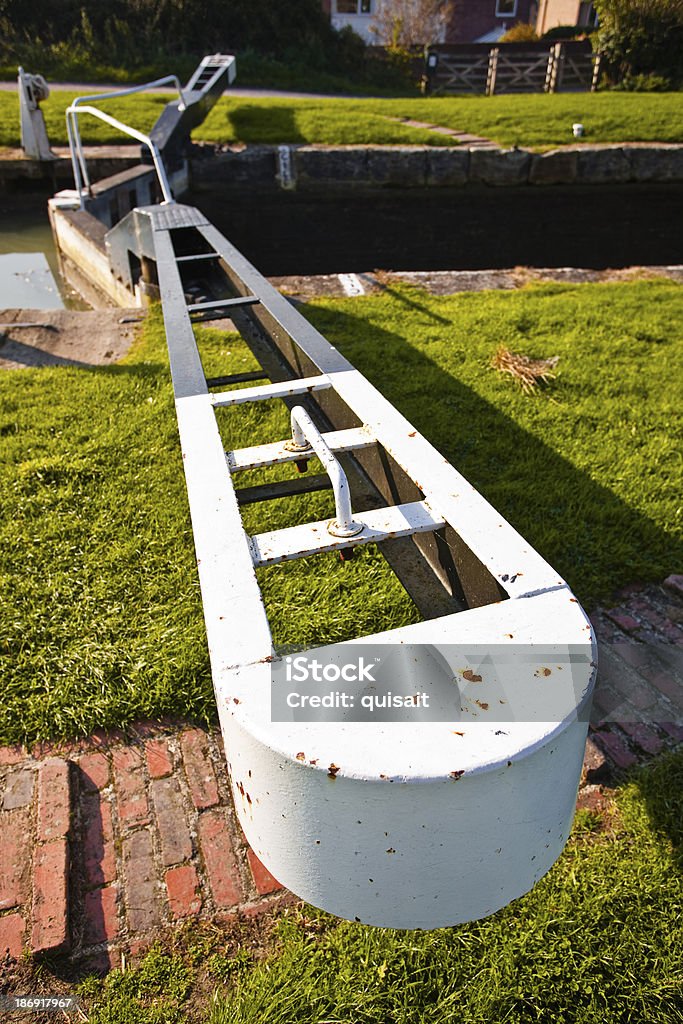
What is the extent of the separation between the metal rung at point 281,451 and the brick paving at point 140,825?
997 millimetres

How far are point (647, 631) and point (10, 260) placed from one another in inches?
401

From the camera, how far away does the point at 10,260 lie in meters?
9.72

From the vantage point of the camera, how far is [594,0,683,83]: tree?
654 inches

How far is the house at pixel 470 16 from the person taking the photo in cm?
2814

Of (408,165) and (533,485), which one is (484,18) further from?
(533,485)

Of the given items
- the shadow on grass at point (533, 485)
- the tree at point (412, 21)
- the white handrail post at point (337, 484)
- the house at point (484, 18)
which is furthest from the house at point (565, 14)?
the white handrail post at point (337, 484)

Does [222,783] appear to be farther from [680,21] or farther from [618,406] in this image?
[680,21]

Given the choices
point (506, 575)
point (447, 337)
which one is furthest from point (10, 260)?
point (506, 575)

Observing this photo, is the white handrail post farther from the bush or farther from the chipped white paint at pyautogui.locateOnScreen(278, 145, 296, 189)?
the bush

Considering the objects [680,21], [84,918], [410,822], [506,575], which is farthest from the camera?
[680,21]

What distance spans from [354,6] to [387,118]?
19.6 m

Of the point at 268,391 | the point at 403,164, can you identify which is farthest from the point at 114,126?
the point at 268,391

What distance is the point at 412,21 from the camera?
2291cm

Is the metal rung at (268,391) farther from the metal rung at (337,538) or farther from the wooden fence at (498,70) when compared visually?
the wooden fence at (498,70)
